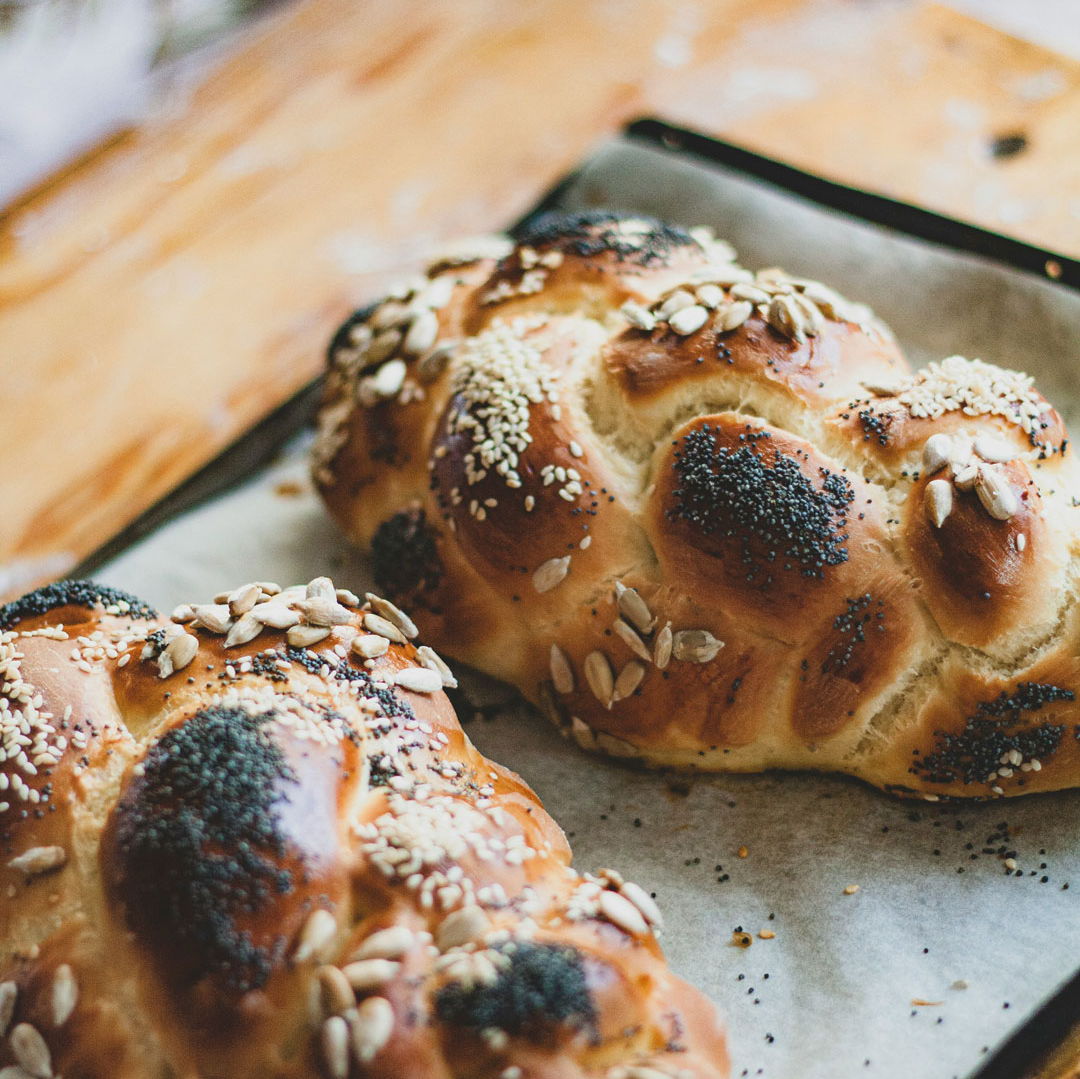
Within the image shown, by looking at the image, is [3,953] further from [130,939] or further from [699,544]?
[699,544]

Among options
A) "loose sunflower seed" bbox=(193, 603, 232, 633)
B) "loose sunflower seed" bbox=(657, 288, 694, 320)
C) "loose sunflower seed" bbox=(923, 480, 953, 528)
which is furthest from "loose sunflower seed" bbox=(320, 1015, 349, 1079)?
"loose sunflower seed" bbox=(657, 288, 694, 320)

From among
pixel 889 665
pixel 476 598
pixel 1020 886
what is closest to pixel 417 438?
pixel 476 598

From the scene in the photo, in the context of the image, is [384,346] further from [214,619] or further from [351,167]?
[351,167]

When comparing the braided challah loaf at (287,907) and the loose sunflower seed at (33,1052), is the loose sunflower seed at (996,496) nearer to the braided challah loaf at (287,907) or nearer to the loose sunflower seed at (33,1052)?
the braided challah loaf at (287,907)

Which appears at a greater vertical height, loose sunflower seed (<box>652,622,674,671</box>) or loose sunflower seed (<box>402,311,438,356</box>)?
loose sunflower seed (<box>402,311,438,356</box>)

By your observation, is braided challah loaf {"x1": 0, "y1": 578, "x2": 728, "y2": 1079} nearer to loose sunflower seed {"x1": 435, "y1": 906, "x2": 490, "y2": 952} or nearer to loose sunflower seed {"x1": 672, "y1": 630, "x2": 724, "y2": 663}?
loose sunflower seed {"x1": 435, "y1": 906, "x2": 490, "y2": 952}

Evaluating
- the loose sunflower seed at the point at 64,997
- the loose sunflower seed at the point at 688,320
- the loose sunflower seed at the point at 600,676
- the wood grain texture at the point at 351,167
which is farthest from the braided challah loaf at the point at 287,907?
the wood grain texture at the point at 351,167

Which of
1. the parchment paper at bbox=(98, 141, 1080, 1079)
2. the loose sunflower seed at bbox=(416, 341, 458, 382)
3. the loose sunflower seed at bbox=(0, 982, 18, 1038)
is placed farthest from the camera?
the loose sunflower seed at bbox=(416, 341, 458, 382)
